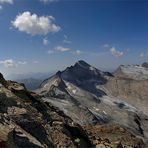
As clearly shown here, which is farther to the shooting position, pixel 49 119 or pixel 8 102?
pixel 49 119

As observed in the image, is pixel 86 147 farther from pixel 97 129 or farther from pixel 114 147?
pixel 97 129

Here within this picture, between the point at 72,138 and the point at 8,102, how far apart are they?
6747 mm

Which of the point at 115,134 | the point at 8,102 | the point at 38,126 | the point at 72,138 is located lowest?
the point at 115,134

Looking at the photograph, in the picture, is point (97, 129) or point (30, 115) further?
point (97, 129)

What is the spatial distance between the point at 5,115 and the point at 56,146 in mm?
4739

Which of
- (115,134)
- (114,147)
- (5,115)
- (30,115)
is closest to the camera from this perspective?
(5,115)

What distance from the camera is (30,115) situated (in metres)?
27.8

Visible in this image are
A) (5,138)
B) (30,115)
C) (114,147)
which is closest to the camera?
(5,138)

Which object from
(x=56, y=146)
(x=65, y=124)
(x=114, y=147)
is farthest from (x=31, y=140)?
(x=114, y=147)

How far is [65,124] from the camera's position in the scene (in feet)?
103

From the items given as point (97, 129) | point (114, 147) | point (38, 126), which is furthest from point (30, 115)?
point (97, 129)

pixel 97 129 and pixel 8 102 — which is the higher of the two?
pixel 8 102

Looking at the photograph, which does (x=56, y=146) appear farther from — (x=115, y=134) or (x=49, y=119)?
(x=115, y=134)

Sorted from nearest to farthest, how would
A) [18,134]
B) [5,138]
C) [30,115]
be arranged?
[5,138], [18,134], [30,115]
